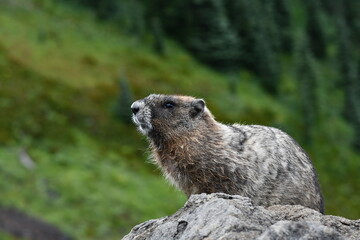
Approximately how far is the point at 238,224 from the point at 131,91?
317 ft

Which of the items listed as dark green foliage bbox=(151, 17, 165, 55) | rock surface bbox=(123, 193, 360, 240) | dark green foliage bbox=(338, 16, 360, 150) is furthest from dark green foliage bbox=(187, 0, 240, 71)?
rock surface bbox=(123, 193, 360, 240)

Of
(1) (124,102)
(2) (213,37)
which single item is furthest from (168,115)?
(2) (213,37)

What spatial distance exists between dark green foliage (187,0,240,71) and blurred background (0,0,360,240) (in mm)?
209

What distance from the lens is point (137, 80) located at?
117312mm

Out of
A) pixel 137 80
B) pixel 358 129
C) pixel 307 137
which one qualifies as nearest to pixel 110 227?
pixel 137 80

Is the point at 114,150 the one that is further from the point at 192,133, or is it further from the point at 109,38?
the point at 192,133

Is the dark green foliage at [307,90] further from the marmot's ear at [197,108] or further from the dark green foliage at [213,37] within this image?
the marmot's ear at [197,108]

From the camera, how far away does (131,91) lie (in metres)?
107

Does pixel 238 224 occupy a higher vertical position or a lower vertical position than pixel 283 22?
lower

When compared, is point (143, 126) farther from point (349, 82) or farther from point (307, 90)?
point (349, 82)

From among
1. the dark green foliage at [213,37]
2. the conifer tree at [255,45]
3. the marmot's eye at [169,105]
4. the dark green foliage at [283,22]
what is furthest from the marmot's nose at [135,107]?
the dark green foliage at [283,22]

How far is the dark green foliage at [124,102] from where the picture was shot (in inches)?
3787

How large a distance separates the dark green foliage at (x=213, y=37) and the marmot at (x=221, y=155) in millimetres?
110237

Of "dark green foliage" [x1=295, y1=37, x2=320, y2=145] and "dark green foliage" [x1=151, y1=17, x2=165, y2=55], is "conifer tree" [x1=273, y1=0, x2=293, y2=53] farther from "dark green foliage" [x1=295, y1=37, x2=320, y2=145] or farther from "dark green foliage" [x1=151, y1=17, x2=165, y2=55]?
"dark green foliage" [x1=151, y1=17, x2=165, y2=55]
